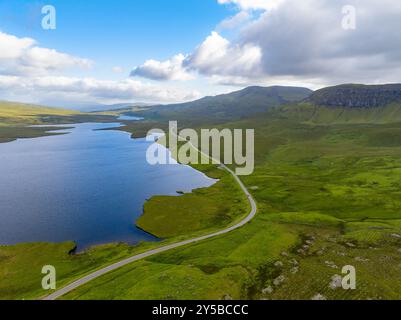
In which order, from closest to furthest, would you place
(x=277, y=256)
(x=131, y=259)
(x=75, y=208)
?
(x=131, y=259) → (x=277, y=256) → (x=75, y=208)

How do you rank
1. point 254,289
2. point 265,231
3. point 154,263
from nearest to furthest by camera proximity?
point 254,289
point 154,263
point 265,231

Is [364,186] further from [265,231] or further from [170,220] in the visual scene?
[170,220]

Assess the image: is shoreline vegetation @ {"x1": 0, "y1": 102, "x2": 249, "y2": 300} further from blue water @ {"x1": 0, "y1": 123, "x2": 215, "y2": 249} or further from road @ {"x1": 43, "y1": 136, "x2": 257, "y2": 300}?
blue water @ {"x1": 0, "y1": 123, "x2": 215, "y2": 249}

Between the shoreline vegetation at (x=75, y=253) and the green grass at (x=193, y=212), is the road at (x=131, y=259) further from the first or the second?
→ the green grass at (x=193, y=212)

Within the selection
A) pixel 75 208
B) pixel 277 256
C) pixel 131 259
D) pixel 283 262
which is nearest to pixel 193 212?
pixel 75 208

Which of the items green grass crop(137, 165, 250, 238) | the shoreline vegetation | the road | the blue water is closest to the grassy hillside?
the road

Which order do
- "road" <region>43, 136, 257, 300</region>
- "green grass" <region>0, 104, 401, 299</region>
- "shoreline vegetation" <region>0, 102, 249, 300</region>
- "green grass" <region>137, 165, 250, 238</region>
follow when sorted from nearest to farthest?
"road" <region>43, 136, 257, 300</region> → "green grass" <region>0, 104, 401, 299</region> → "shoreline vegetation" <region>0, 102, 249, 300</region> → "green grass" <region>137, 165, 250, 238</region>

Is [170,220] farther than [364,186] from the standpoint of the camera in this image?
No

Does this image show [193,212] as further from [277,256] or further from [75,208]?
[277,256]
